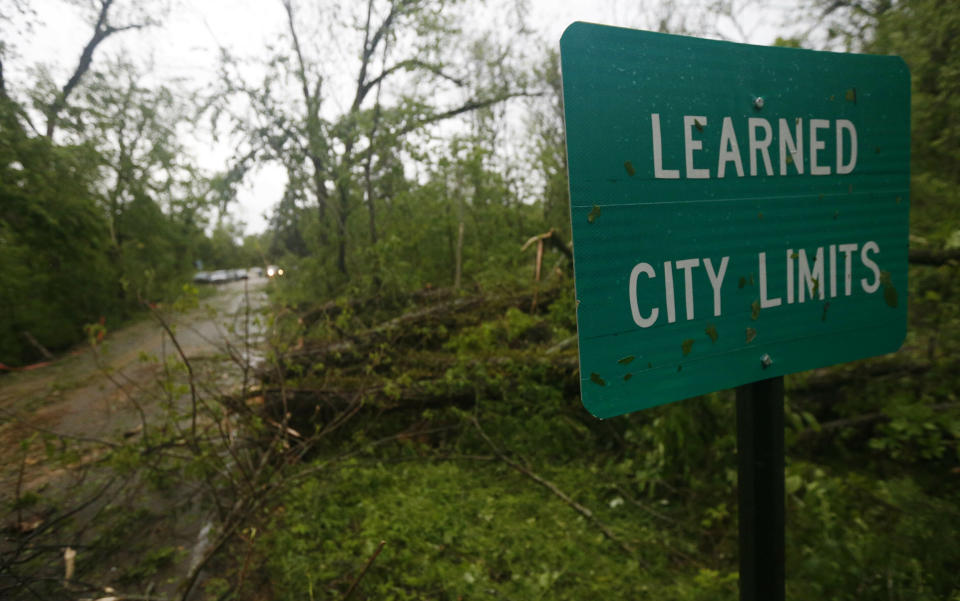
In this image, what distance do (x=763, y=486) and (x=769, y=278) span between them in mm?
474

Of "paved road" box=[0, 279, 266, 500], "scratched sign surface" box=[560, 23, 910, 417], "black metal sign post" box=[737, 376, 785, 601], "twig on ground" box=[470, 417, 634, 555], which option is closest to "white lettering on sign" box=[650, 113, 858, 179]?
"scratched sign surface" box=[560, 23, 910, 417]

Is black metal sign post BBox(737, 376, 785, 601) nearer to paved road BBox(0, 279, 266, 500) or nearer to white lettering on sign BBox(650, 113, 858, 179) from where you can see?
white lettering on sign BBox(650, 113, 858, 179)

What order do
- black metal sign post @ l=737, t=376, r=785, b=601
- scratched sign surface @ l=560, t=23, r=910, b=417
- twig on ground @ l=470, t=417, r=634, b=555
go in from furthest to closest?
twig on ground @ l=470, t=417, r=634, b=555, black metal sign post @ l=737, t=376, r=785, b=601, scratched sign surface @ l=560, t=23, r=910, b=417

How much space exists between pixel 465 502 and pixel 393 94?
8.35 meters

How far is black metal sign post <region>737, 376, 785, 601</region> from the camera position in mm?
1099

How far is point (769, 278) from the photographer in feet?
3.43

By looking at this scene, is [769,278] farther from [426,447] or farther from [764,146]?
[426,447]

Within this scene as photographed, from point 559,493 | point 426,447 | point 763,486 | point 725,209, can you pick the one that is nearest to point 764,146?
point 725,209

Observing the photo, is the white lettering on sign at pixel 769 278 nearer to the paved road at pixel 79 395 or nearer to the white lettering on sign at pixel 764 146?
the white lettering on sign at pixel 764 146

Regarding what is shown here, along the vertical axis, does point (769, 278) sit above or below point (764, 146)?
below

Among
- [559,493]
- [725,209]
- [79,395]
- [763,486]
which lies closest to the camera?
[725,209]

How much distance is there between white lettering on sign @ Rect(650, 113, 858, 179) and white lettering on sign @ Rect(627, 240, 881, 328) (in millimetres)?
176

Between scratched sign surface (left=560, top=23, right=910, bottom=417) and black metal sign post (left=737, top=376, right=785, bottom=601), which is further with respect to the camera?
black metal sign post (left=737, top=376, right=785, bottom=601)

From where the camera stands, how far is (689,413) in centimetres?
339
